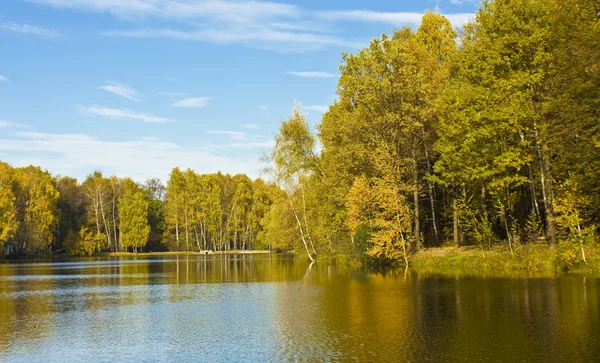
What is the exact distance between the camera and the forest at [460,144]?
37.2m

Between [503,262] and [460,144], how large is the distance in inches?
393

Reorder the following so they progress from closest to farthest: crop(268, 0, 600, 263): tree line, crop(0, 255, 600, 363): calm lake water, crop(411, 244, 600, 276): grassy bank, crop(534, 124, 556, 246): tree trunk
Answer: crop(0, 255, 600, 363): calm lake water → crop(411, 244, 600, 276): grassy bank → crop(268, 0, 600, 263): tree line → crop(534, 124, 556, 246): tree trunk

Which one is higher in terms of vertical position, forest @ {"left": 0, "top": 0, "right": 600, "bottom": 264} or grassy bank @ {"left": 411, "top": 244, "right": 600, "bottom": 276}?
forest @ {"left": 0, "top": 0, "right": 600, "bottom": 264}

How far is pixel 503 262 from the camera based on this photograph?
4081 centimetres

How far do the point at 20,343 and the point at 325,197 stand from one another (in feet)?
151

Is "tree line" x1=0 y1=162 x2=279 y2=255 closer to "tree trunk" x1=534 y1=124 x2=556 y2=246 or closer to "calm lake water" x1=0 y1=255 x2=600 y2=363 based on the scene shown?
"tree trunk" x1=534 y1=124 x2=556 y2=246

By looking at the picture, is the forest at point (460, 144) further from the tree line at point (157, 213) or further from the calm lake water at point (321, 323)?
the tree line at point (157, 213)

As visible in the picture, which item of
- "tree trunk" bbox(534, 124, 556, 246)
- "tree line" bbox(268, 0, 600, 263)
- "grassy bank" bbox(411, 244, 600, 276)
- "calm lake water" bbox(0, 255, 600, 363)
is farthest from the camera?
"tree trunk" bbox(534, 124, 556, 246)

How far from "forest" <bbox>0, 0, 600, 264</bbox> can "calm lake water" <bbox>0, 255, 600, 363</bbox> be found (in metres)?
9.01

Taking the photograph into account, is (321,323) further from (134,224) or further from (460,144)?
(134,224)

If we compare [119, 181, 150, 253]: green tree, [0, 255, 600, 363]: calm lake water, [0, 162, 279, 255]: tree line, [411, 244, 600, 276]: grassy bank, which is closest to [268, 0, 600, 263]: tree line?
[411, 244, 600, 276]: grassy bank

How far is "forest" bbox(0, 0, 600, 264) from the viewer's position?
122ft

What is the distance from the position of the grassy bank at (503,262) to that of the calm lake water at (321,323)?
357 cm

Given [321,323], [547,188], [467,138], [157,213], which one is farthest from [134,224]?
[321,323]
